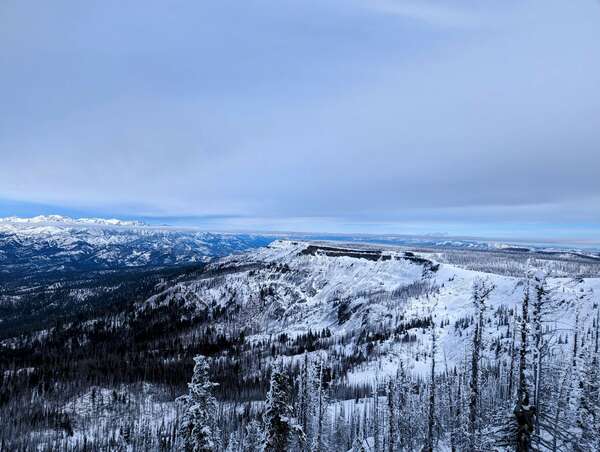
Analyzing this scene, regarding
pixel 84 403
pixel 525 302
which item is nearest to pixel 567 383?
pixel 525 302

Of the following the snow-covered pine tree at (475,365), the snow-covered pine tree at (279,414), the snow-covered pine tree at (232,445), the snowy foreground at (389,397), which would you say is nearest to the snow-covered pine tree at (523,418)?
the snowy foreground at (389,397)

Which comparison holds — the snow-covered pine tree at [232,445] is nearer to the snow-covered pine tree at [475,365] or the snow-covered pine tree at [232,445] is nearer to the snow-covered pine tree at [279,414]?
the snow-covered pine tree at [279,414]

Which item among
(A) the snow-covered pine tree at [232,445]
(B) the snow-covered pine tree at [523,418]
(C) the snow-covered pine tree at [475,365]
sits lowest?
(A) the snow-covered pine tree at [232,445]

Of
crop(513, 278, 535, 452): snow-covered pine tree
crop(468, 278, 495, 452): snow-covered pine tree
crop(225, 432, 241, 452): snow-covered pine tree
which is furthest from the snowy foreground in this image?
crop(225, 432, 241, 452): snow-covered pine tree

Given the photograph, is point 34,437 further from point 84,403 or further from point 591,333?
point 591,333

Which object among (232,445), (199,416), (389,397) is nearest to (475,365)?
(389,397)

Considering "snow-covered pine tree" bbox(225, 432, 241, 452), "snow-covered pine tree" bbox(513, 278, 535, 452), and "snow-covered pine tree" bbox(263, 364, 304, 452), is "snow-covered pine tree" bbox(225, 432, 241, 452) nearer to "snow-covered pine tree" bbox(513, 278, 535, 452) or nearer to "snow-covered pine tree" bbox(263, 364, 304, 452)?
"snow-covered pine tree" bbox(263, 364, 304, 452)

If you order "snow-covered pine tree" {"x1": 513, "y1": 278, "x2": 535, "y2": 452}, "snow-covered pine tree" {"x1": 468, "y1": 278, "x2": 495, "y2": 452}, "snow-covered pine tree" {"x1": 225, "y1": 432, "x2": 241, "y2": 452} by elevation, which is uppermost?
"snow-covered pine tree" {"x1": 513, "y1": 278, "x2": 535, "y2": 452}

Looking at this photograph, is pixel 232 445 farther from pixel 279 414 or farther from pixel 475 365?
pixel 475 365

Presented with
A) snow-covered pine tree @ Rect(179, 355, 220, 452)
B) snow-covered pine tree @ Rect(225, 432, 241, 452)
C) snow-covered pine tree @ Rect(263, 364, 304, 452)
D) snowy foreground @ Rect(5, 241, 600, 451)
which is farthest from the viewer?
snow-covered pine tree @ Rect(225, 432, 241, 452)
